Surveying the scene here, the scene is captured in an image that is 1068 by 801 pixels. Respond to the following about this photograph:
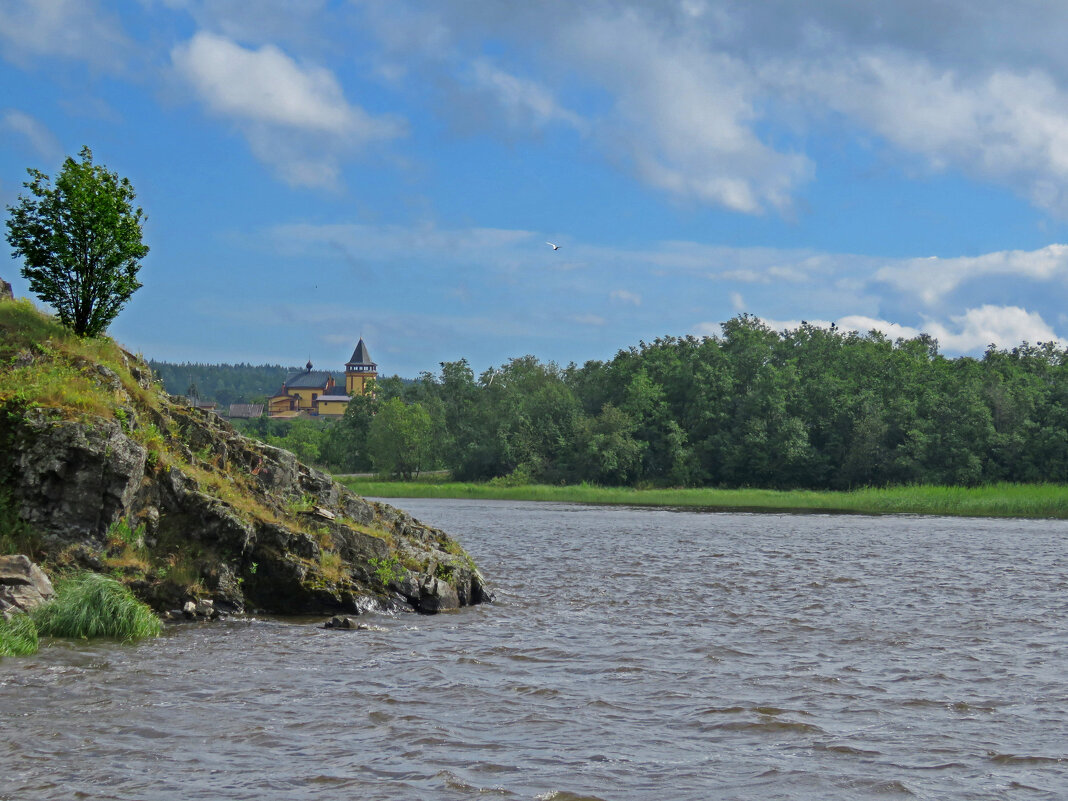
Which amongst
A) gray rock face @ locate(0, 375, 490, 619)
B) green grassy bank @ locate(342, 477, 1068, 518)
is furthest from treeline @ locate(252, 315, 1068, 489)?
gray rock face @ locate(0, 375, 490, 619)

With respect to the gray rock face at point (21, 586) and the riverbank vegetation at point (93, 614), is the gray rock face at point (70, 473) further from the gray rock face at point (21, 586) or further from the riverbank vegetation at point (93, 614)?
the riverbank vegetation at point (93, 614)

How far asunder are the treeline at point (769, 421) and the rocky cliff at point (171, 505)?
75635 millimetres

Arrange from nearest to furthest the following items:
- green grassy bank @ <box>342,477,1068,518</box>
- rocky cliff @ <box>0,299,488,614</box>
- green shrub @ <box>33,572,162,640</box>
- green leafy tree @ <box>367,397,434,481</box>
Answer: green shrub @ <box>33,572,162,640</box>
rocky cliff @ <box>0,299,488,614</box>
green grassy bank @ <box>342,477,1068,518</box>
green leafy tree @ <box>367,397,434,481</box>

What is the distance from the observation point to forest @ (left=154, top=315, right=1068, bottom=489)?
294 feet

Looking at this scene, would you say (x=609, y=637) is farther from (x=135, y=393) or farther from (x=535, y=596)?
(x=135, y=393)

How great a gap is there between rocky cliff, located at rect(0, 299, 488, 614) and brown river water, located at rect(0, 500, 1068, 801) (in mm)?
1158

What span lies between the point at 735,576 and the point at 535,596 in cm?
781

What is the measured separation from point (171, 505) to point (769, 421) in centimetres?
8978

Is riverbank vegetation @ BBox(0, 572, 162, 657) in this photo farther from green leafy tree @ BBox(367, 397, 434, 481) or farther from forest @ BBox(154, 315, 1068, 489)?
green leafy tree @ BBox(367, 397, 434, 481)

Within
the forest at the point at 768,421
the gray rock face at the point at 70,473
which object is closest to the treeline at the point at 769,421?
the forest at the point at 768,421

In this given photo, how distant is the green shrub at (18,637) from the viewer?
47.8 feet

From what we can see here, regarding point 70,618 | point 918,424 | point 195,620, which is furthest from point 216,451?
point 918,424

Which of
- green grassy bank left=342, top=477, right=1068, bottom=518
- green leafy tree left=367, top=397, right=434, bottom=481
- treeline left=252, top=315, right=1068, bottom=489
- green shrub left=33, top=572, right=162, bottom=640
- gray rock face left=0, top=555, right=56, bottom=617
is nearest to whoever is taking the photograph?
gray rock face left=0, top=555, right=56, bottom=617

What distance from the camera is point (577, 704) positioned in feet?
43.5
